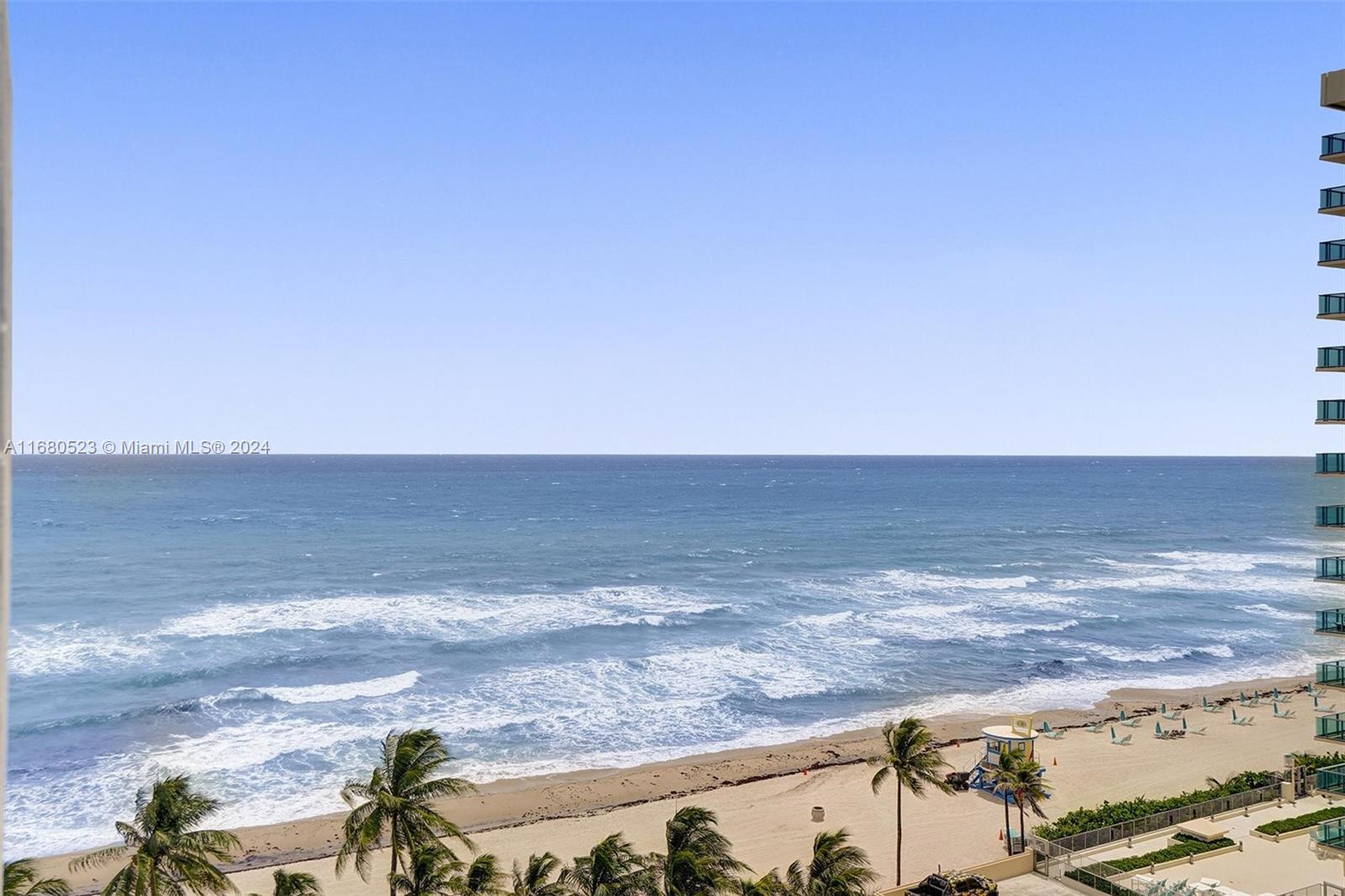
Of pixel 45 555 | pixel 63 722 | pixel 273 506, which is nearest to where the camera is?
pixel 63 722

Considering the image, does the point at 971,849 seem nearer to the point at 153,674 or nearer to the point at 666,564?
the point at 153,674

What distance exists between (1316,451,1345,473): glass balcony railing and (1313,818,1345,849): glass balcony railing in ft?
28.3

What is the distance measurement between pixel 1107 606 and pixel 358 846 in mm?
67980

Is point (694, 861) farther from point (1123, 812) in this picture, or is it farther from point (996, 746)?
point (996, 746)

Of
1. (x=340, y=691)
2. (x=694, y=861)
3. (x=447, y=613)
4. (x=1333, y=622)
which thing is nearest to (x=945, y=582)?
(x=447, y=613)

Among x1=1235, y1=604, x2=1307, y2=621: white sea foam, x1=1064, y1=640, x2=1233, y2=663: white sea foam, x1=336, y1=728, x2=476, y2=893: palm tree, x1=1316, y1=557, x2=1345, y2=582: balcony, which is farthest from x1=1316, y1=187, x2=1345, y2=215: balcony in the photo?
x1=1235, y1=604, x2=1307, y2=621: white sea foam

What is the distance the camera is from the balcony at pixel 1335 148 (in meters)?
25.2

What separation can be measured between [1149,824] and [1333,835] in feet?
21.5

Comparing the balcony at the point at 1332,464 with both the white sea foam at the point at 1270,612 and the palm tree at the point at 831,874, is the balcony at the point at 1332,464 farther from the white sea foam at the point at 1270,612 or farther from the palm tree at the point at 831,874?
the white sea foam at the point at 1270,612

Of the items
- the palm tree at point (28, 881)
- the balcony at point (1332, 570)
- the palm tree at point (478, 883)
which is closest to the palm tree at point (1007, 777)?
the balcony at point (1332, 570)

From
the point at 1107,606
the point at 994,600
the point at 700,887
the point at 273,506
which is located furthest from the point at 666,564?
the point at 273,506

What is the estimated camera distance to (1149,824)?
30.4 meters

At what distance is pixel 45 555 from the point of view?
96.6m

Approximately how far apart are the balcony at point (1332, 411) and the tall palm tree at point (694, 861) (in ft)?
61.2
